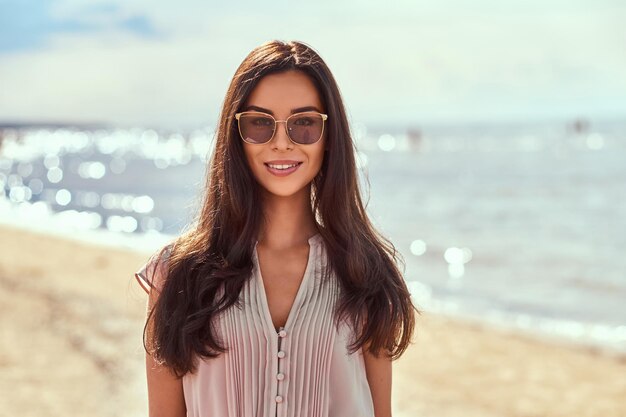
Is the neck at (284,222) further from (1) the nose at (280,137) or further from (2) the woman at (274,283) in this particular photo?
(1) the nose at (280,137)

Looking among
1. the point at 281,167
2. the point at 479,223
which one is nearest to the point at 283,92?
the point at 281,167

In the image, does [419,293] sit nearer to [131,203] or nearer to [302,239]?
[302,239]

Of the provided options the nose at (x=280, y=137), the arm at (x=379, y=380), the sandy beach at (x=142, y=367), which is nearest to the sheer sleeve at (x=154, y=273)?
the nose at (x=280, y=137)

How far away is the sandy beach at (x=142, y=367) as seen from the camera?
825cm

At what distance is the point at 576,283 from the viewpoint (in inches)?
588

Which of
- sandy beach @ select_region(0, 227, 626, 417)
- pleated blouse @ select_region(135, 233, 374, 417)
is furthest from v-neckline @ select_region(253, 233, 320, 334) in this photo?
sandy beach @ select_region(0, 227, 626, 417)

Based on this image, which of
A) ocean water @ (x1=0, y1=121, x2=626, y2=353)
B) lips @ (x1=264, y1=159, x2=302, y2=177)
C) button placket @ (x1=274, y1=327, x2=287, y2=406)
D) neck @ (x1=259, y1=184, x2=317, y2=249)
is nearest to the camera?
button placket @ (x1=274, y1=327, x2=287, y2=406)

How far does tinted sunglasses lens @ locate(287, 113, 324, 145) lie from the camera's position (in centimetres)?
274

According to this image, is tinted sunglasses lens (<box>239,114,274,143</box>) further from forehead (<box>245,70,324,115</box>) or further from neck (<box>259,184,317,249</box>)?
neck (<box>259,184,317,249</box>)

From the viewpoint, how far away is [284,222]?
293 cm

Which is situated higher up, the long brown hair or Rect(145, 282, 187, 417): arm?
the long brown hair

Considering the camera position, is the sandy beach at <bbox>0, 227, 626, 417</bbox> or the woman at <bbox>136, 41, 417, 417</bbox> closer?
the woman at <bbox>136, 41, 417, 417</bbox>

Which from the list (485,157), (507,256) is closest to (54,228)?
(507,256)

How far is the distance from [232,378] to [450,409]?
6.43m
